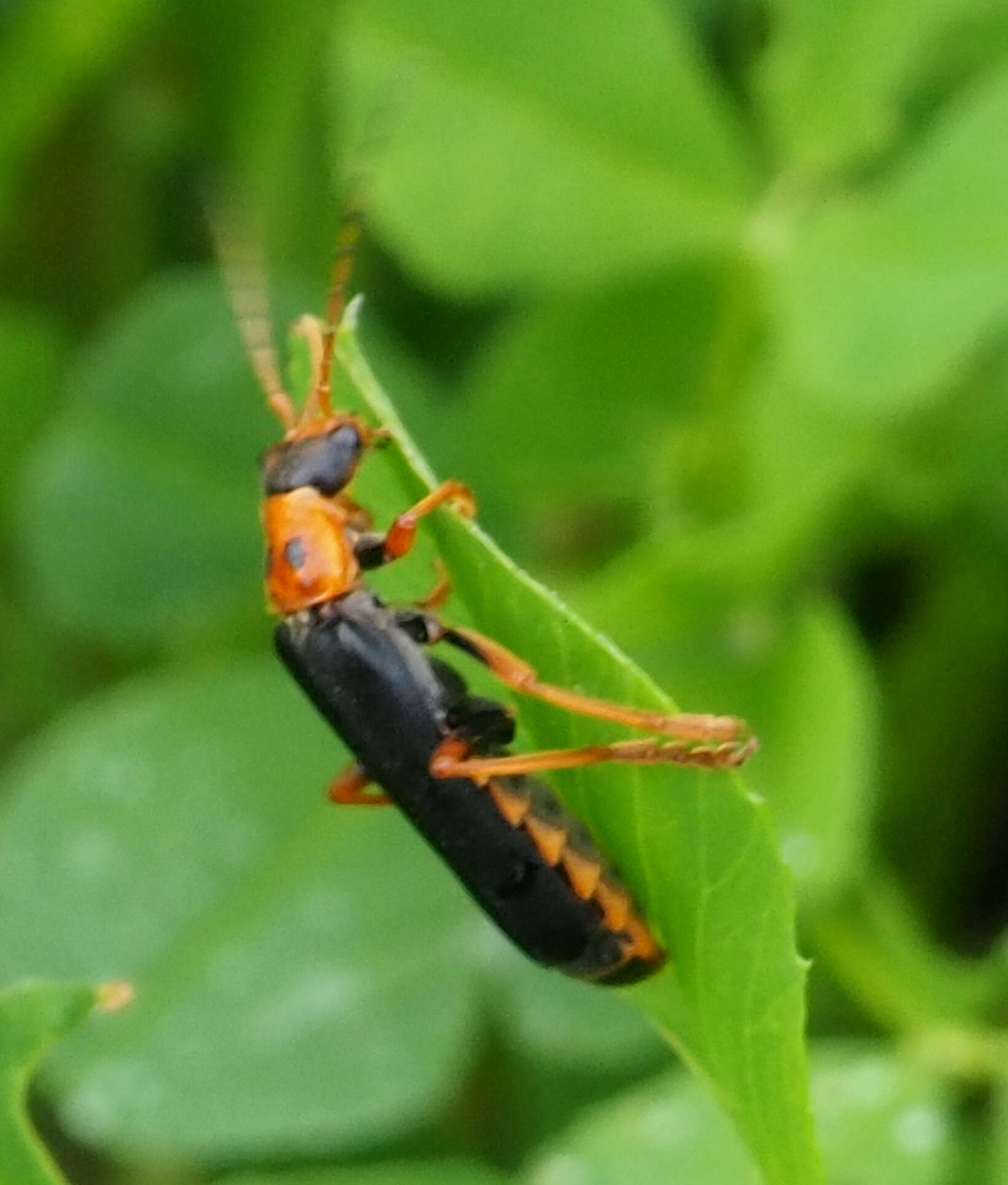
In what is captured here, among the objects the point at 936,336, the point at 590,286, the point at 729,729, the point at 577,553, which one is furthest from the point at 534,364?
the point at 729,729

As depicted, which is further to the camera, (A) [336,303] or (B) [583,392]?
(B) [583,392]

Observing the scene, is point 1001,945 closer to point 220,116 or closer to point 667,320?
point 667,320

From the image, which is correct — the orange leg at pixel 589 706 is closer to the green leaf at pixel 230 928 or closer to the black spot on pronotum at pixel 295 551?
the black spot on pronotum at pixel 295 551

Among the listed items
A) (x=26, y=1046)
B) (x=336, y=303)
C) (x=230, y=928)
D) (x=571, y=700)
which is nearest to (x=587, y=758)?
(x=571, y=700)

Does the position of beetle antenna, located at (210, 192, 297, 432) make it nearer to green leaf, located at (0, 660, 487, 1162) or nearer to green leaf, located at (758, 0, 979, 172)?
green leaf, located at (0, 660, 487, 1162)

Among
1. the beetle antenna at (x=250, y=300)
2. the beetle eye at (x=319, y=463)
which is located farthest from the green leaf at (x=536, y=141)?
the beetle eye at (x=319, y=463)

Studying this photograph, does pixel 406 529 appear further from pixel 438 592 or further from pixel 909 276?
pixel 909 276
